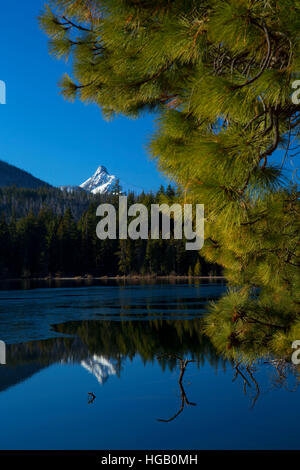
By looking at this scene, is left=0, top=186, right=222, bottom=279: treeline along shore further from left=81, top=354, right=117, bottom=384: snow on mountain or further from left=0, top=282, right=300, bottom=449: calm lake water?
left=81, top=354, right=117, bottom=384: snow on mountain

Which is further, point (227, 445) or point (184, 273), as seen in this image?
point (184, 273)

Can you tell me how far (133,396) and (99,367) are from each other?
2.58 metres

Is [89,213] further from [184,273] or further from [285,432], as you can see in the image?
[285,432]

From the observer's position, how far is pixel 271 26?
108 inches

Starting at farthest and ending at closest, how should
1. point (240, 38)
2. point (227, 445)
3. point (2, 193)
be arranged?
point (2, 193) < point (227, 445) < point (240, 38)

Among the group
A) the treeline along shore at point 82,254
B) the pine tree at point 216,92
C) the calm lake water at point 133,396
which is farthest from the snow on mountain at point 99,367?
the treeline along shore at point 82,254

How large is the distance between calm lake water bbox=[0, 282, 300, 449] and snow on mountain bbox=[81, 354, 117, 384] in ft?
0.09

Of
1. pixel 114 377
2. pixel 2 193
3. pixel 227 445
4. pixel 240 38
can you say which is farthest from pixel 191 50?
pixel 2 193

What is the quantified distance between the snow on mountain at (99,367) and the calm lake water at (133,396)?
0.09 ft

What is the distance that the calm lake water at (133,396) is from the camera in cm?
628

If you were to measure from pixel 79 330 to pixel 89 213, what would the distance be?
63677 mm

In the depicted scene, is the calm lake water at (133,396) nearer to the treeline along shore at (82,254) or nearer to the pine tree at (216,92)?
the pine tree at (216,92)

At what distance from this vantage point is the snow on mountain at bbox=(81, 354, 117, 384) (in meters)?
10.0
